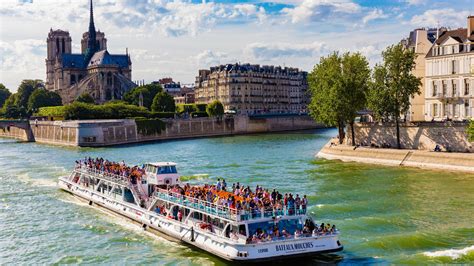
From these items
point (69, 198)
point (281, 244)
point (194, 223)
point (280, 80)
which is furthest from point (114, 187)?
point (280, 80)

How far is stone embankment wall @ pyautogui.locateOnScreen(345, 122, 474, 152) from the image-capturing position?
56.0m

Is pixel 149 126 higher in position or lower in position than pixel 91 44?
lower

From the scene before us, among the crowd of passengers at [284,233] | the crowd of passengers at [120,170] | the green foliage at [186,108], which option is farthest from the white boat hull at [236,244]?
the green foliage at [186,108]

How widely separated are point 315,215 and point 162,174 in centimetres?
823

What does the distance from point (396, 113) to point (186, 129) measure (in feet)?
210


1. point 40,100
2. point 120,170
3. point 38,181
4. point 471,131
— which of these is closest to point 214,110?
point 40,100

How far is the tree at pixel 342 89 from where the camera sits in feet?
215

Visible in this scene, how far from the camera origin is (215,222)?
28.1m

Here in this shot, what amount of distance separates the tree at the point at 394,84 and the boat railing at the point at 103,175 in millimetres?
28232

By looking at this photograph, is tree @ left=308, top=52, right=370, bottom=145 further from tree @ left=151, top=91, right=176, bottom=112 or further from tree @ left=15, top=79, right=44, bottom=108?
tree @ left=15, top=79, right=44, bottom=108

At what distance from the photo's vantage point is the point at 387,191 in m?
41.4

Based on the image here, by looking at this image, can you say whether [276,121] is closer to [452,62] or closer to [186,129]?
[186,129]

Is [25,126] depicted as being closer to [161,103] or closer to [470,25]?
[161,103]

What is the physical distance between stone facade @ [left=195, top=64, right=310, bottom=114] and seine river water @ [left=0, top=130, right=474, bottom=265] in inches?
3994
